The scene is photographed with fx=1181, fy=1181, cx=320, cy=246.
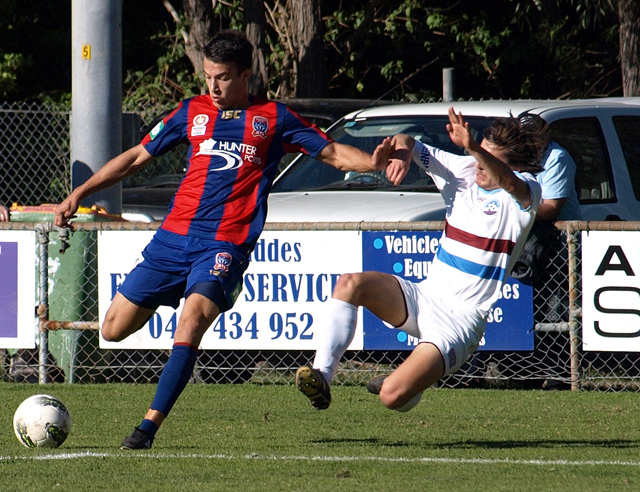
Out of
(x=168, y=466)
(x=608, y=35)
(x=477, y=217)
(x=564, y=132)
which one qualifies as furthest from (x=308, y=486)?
(x=608, y=35)

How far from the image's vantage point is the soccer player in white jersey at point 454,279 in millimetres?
5848

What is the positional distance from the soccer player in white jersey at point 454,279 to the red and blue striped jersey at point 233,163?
674mm

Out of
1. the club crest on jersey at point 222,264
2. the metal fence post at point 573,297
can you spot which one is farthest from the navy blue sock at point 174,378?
the metal fence post at point 573,297

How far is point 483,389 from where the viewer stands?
27.9 feet

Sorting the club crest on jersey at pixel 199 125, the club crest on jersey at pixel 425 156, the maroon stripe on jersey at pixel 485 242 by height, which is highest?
the club crest on jersey at pixel 199 125

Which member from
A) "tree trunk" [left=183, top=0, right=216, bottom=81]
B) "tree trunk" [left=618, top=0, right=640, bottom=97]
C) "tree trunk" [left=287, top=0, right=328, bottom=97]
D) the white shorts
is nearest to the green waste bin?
the white shorts

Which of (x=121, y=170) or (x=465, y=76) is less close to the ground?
(x=465, y=76)

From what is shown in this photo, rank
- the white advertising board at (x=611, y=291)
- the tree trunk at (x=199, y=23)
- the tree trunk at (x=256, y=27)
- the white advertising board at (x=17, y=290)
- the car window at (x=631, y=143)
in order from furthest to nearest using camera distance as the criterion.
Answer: the tree trunk at (x=199, y=23), the tree trunk at (x=256, y=27), the car window at (x=631, y=143), the white advertising board at (x=17, y=290), the white advertising board at (x=611, y=291)

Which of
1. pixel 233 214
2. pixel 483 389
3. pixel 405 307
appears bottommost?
pixel 483 389

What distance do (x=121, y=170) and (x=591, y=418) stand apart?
3210 mm

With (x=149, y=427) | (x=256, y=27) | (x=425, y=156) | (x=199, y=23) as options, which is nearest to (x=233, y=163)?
(x=425, y=156)

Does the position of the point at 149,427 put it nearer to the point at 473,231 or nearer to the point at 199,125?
the point at 199,125

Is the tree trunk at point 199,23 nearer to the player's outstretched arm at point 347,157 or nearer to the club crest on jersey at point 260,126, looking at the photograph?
the club crest on jersey at point 260,126

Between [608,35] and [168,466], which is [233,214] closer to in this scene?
[168,466]
